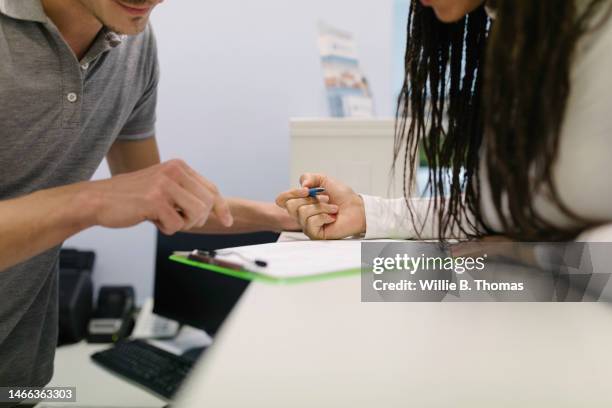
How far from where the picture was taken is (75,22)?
2.88 feet

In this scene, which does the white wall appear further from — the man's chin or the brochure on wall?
the man's chin

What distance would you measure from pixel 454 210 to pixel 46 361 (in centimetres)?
86

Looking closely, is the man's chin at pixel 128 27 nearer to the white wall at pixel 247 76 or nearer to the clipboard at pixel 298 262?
the clipboard at pixel 298 262

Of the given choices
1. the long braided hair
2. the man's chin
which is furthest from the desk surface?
the man's chin

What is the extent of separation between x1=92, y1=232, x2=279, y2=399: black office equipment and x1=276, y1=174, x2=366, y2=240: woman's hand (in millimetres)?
558

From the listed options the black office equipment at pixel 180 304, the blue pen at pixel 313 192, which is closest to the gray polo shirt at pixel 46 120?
the black office equipment at pixel 180 304

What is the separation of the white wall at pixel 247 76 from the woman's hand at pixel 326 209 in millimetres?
1025

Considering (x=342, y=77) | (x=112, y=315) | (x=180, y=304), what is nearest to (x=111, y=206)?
(x=180, y=304)

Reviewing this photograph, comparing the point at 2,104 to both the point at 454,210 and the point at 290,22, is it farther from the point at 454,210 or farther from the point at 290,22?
the point at 290,22

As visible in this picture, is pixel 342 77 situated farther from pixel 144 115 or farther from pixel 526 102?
pixel 526 102

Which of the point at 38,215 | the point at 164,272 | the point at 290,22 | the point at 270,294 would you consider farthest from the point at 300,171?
the point at 270,294

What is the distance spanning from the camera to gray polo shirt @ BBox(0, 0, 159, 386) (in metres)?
0.81

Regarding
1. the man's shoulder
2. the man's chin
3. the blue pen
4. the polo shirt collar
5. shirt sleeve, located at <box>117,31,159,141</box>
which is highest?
the polo shirt collar

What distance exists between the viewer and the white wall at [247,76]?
1.82 metres
